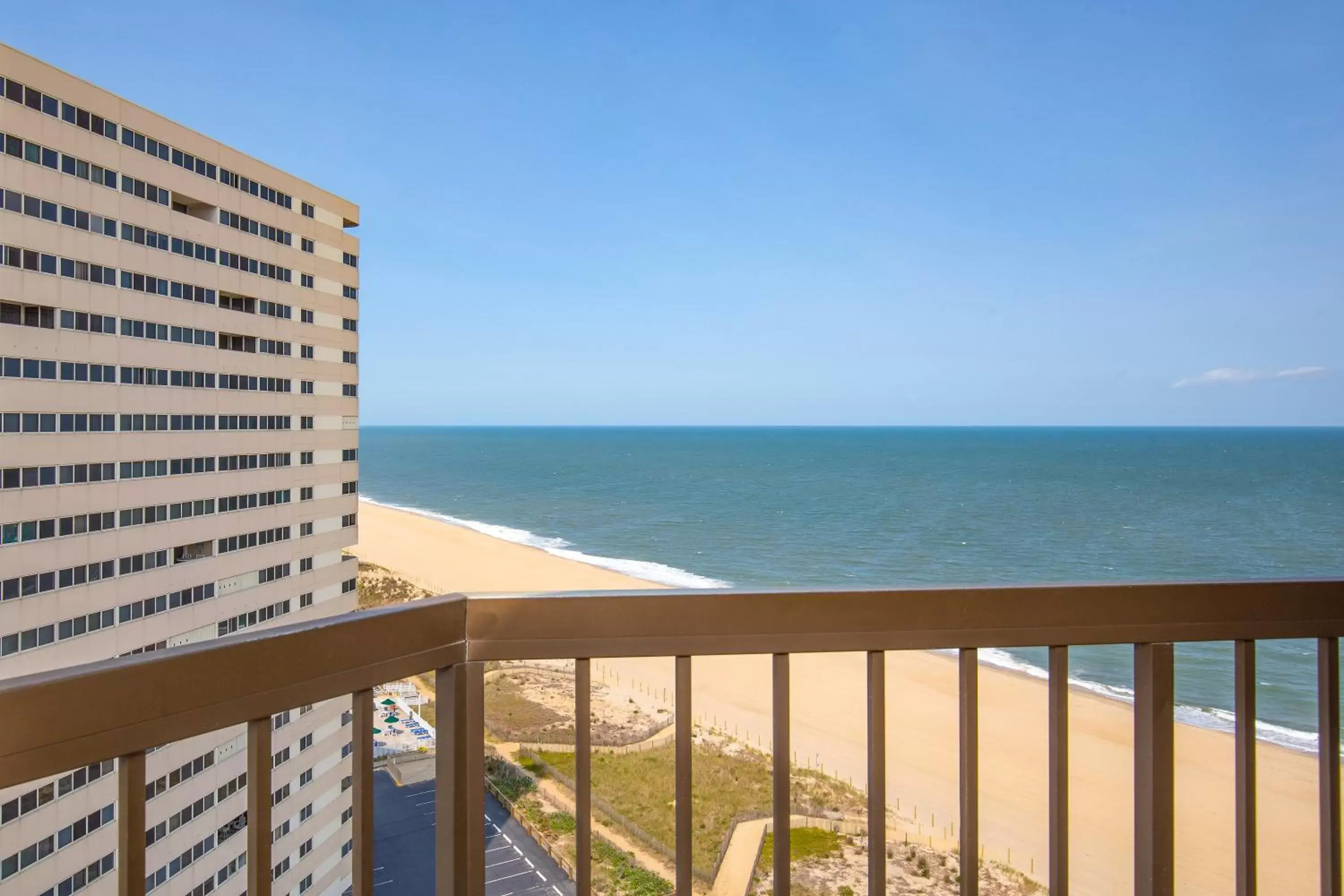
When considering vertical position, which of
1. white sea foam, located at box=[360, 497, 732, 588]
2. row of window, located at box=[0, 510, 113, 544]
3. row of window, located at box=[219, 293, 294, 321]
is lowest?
white sea foam, located at box=[360, 497, 732, 588]

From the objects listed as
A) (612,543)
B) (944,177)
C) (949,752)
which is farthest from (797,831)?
(612,543)

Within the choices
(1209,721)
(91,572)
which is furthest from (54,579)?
(1209,721)

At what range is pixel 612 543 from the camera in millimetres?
28172

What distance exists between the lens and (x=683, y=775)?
980 mm

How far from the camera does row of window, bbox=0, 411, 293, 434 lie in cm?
634

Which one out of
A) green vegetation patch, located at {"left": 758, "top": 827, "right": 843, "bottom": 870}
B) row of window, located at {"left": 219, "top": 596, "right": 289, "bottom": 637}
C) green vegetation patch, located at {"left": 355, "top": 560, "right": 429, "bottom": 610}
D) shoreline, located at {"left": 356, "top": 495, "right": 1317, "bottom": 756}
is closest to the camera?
green vegetation patch, located at {"left": 758, "top": 827, "right": 843, "bottom": 870}

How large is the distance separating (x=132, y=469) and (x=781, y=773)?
860cm

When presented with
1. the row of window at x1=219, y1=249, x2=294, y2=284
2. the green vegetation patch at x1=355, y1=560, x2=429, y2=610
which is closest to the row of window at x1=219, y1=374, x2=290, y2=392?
the row of window at x1=219, y1=249, x2=294, y2=284

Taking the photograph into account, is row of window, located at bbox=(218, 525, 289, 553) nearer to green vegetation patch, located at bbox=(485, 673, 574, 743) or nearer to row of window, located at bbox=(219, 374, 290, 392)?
row of window, located at bbox=(219, 374, 290, 392)

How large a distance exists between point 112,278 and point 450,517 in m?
28.4

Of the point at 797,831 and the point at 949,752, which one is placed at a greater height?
the point at 797,831

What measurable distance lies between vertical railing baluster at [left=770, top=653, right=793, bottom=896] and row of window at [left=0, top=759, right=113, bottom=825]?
23.6 feet

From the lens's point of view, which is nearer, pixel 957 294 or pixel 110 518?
pixel 110 518

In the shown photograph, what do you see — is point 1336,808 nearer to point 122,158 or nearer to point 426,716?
point 122,158
